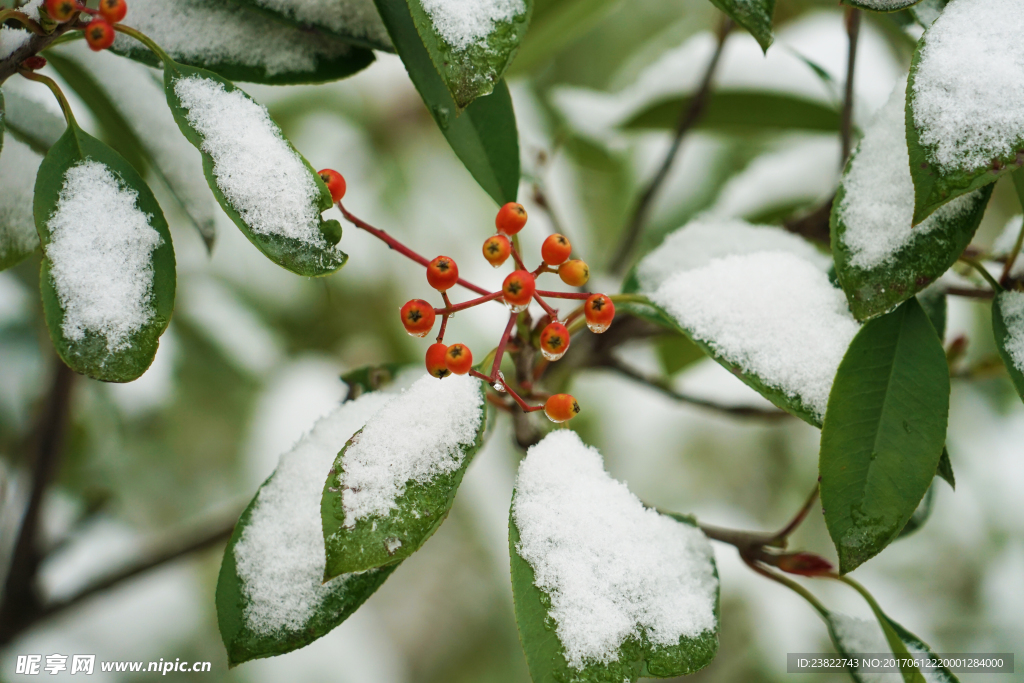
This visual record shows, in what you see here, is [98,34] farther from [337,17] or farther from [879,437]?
[879,437]

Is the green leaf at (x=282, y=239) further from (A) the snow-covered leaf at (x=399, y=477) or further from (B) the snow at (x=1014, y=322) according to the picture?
(B) the snow at (x=1014, y=322)

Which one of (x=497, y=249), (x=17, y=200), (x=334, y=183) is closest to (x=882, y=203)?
(x=497, y=249)

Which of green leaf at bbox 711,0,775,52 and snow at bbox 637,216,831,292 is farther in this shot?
snow at bbox 637,216,831,292

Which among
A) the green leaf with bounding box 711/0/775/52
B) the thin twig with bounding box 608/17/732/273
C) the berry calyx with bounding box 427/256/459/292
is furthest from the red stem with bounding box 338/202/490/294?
the thin twig with bounding box 608/17/732/273

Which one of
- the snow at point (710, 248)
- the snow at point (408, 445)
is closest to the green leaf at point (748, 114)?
the snow at point (710, 248)

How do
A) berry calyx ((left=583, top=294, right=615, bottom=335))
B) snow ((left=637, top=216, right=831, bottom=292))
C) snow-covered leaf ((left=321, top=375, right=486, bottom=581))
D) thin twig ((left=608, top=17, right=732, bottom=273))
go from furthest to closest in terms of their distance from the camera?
1. thin twig ((left=608, top=17, right=732, bottom=273))
2. snow ((left=637, top=216, right=831, bottom=292))
3. berry calyx ((left=583, top=294, right=615, bottom=335))
4. snow-covered leaf ((left=321, top=375, right=486, bottom=581))

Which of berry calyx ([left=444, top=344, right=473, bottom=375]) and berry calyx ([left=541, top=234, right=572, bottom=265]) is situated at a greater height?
berry calyx ([left=541, top=234, right=572, bottom=265])

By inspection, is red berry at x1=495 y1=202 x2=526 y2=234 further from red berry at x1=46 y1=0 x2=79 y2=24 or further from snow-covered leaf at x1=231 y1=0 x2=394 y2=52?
red berry at x1=46 y1=0 x2=79 y2=24

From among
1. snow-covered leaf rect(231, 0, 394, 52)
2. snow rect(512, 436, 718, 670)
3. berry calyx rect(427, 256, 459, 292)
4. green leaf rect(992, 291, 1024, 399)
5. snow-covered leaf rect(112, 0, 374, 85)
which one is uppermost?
snow-covered leaf rect(231, 0, 394, 52)
